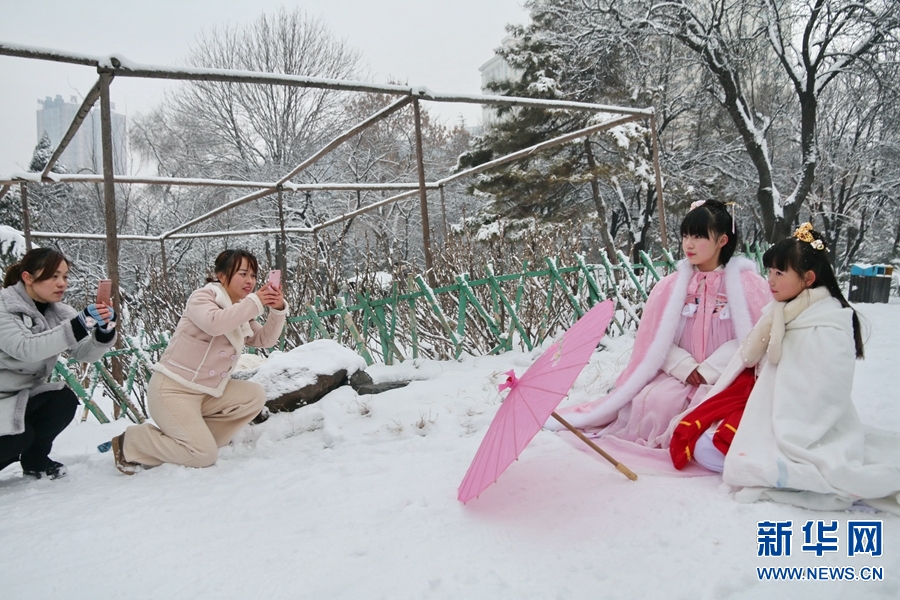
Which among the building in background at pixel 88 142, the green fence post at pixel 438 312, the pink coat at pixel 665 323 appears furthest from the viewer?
the building in background at pixel 88 142

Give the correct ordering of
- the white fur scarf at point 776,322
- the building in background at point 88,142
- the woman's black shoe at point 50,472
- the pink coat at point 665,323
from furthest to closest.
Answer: the building in background at point 88,142 < the woman's black shoe at point 50,472 < the pink coat at point 665,323 < the white fur scarf at point 776,322

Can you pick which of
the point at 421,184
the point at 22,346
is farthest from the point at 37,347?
the point at 421,184

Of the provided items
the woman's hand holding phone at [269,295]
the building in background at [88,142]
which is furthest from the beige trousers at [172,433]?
the building in background at [88,142]

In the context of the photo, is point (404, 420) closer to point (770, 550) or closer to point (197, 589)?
point (197, 589)

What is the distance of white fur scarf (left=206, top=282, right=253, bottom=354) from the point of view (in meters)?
3.07

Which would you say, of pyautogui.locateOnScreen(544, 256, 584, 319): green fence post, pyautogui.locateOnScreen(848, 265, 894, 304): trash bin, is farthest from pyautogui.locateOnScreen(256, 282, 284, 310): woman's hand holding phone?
pyautogui.locateOnScreen(848, 265, 894, 304): trash bin

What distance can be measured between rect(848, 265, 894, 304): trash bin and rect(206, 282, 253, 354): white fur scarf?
40.0ft

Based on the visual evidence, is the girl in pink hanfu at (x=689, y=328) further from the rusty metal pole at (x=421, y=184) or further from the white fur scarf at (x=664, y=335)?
the rusty metal pole at (x=421, y=184)

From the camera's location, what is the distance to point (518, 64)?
53.1ft

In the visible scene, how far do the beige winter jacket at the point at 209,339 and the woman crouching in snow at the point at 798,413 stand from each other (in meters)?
2.23

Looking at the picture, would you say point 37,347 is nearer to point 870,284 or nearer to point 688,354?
point 688,354

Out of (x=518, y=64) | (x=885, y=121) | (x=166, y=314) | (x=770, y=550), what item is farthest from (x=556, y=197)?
(x=770, y=550)

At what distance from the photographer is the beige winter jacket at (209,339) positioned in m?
2.94

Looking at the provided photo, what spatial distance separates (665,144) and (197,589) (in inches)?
755
